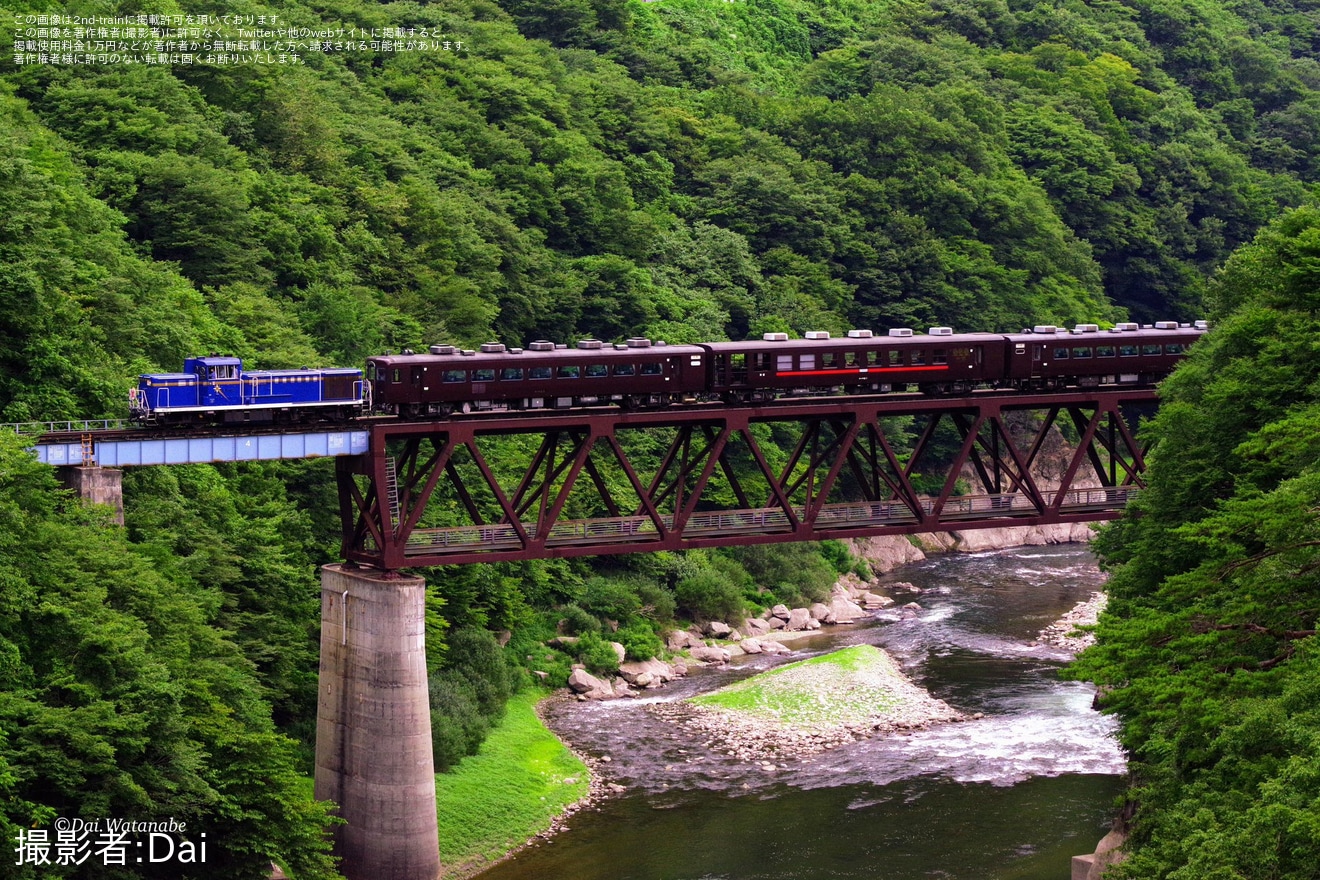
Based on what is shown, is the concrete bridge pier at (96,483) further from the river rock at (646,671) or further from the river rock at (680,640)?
the river rock at (680,640)

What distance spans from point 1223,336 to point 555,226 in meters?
65.2

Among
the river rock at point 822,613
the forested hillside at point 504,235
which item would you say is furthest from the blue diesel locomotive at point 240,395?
the river rock at point 822,613

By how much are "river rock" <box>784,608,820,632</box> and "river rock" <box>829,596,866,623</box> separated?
2028 millimetres

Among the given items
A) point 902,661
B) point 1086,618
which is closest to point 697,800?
point 902,661

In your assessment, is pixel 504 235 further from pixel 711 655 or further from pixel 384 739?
pixel 384 739

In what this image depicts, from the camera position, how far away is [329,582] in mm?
52625

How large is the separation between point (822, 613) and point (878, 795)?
28480 mm

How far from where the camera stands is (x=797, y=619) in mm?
83688

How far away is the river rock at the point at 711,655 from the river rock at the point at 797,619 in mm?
6230

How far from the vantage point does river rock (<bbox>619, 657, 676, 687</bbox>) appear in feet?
240

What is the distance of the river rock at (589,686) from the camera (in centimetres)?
7119

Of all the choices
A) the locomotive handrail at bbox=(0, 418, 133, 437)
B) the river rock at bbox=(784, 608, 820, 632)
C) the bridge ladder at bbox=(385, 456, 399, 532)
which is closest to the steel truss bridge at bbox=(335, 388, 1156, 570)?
the bridge ladder at bbox=(385, 456, 399, 532)

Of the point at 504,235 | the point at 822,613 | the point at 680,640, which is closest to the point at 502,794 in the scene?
the point at 680,640

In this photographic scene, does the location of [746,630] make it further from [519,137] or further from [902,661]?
[519,137]
